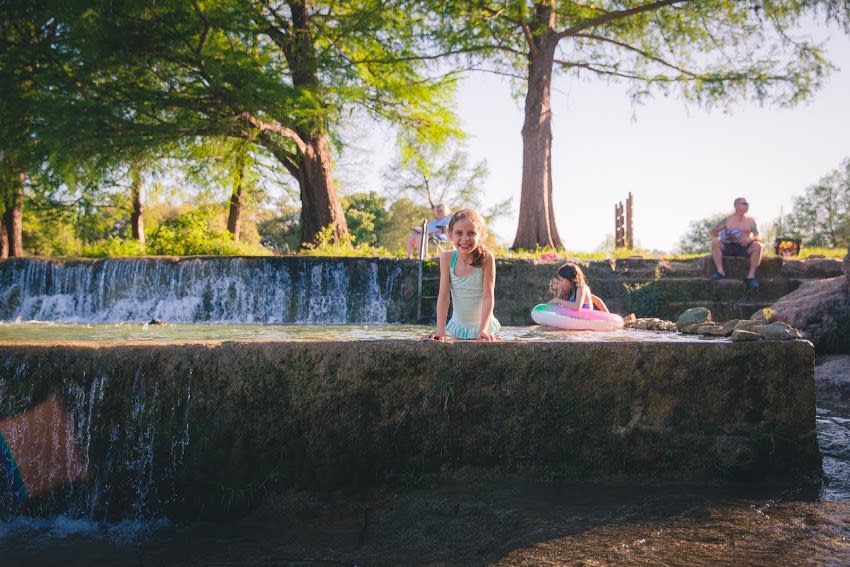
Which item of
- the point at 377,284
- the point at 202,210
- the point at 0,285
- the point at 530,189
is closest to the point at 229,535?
the point at 377,284

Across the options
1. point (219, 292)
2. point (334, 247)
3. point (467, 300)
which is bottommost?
point (219, 292)

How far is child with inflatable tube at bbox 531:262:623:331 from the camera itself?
7.56m

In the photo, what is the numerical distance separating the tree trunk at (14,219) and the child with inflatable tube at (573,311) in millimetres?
19941

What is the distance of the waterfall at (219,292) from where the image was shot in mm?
11898

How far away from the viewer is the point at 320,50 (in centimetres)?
1742

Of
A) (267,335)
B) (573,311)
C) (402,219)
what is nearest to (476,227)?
(573,311)

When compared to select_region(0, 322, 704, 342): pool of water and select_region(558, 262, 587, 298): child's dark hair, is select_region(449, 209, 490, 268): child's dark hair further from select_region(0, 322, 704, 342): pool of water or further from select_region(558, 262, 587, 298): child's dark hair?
select_region(558, 262, 587, 298): child's dark hair

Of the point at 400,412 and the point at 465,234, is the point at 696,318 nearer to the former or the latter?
the point at 465,234

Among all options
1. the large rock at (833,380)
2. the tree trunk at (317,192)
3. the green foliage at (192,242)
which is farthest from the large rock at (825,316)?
the green foliage at (192,242)

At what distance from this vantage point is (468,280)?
5.30 m

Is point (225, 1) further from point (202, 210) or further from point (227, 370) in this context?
point (227, 370)

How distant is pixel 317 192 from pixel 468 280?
1430 cm

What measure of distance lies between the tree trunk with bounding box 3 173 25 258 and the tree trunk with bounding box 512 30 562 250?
16488mm

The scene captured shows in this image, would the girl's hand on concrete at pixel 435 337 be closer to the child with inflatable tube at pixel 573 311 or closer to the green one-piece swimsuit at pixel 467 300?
the green one-piece swimsuit at pixel 467 300
